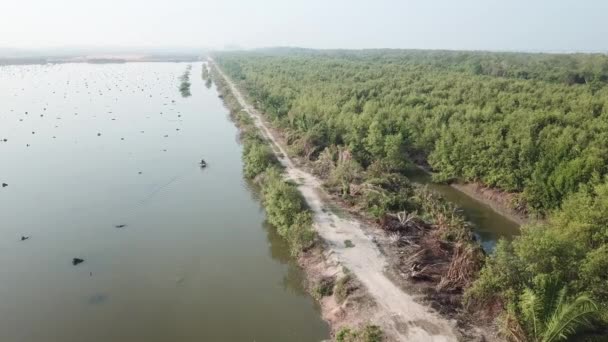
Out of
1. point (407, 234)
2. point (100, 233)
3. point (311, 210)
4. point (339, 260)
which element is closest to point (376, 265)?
point (339, 260)

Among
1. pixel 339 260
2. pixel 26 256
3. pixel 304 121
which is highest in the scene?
pixel 304 121

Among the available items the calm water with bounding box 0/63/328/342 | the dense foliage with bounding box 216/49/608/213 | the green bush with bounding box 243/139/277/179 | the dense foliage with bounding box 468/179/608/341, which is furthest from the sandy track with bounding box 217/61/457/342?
the dense foliage with bounding box 216/49/608/213

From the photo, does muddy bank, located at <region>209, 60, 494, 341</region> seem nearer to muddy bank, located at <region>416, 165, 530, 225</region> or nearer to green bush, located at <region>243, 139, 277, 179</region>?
green bush, located at <region>243, 139, 277, 179</region>

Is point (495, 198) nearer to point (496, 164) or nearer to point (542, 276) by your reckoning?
point (496, 164)

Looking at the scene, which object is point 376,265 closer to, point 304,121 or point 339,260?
point 339,260

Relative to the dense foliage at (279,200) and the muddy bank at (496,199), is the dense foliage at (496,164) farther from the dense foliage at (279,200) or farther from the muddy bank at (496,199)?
the dense foliage at (279,200)

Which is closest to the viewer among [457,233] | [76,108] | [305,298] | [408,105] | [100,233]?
[305,298]

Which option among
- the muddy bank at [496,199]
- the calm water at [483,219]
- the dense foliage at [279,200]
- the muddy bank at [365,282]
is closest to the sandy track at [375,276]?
the muddy bank at [365,282]

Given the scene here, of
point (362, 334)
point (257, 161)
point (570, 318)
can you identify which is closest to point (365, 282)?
point (362, 334)
